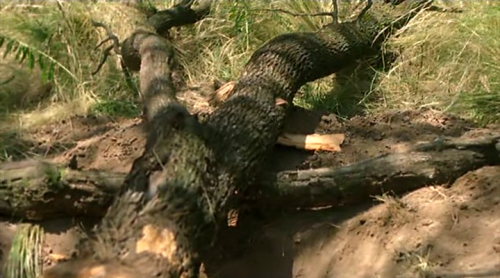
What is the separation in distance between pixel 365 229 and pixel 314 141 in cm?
81

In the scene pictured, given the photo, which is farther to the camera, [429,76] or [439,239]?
[429,76]

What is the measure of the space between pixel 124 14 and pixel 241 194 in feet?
9.11

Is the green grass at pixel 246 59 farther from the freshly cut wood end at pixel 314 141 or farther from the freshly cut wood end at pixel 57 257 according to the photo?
the freshly cut wood end at pixel 57 257

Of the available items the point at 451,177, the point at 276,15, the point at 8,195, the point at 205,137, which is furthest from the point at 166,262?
the point at 276,15

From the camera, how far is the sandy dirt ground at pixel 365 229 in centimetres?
338

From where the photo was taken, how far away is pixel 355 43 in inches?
209

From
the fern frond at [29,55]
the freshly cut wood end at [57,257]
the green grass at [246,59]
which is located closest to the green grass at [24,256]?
the freshly cut wood end at [57,257]

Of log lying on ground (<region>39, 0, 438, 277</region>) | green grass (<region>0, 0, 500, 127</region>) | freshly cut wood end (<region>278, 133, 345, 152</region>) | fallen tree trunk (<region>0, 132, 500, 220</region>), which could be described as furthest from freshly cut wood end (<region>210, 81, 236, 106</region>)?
fallen tree trunk (<region>0, 132, 500, 220</region>)

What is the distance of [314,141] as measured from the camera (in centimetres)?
432

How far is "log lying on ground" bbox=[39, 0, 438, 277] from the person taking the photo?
2.99 metres

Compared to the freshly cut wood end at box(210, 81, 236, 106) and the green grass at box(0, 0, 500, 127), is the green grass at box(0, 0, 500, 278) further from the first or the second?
the freshly cut wood end at box(210, 81, 236, 106)

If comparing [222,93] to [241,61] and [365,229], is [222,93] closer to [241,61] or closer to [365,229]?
[241,61]

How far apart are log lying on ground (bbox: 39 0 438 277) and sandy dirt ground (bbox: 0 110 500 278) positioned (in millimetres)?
291

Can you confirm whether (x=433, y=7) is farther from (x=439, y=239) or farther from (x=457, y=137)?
(x=439, y=239)
